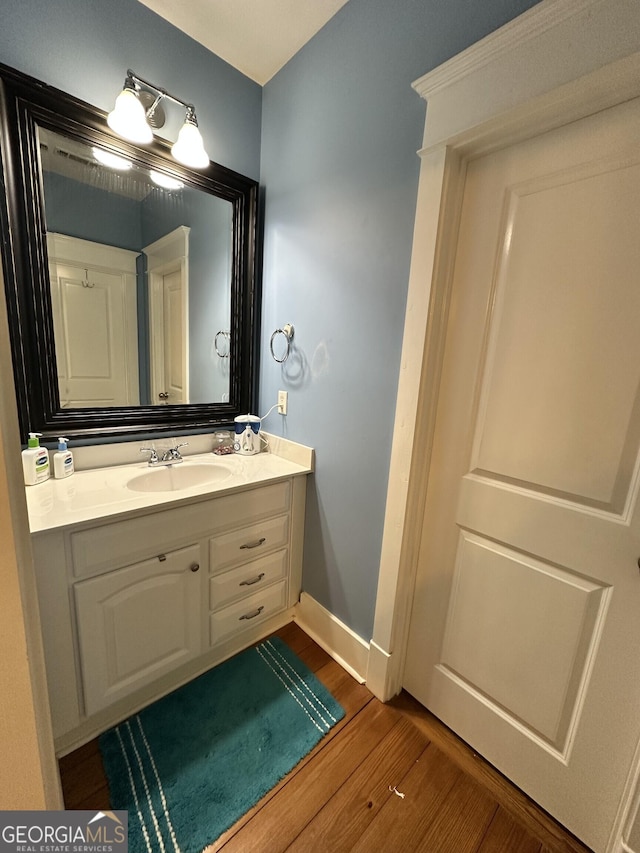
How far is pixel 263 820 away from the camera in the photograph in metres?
1.00

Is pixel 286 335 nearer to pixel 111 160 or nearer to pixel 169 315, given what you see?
pixel 169 315

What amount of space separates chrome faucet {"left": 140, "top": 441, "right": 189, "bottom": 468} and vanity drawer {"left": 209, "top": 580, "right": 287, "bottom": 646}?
668mm

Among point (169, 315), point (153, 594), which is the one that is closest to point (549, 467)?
point (153, 594)

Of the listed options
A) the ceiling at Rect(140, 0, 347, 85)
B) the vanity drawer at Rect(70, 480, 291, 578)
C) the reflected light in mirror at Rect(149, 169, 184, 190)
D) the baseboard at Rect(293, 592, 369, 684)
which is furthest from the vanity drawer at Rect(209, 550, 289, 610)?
the ceiling at Rect(140, 0, 347, 85)

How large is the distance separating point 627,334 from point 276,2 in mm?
1631

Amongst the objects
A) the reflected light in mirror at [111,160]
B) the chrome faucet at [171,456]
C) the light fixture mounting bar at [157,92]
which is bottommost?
the chrome faucet at [171,456]

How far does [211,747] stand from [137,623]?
480 millimetres

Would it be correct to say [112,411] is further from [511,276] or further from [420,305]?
[511,276]

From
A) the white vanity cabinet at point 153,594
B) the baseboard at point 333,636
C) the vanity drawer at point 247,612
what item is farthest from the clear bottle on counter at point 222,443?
the baseboard at point 333,636

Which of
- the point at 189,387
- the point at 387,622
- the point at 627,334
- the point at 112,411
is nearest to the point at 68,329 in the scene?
the point at 112,411

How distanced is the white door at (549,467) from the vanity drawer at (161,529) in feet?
2.33

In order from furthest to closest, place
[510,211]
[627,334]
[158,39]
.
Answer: [158,39]
[510,211]
[627,334]

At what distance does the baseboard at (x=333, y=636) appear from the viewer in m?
1.44

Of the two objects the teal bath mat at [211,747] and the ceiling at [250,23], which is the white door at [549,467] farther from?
the ceiling at [250,23]
